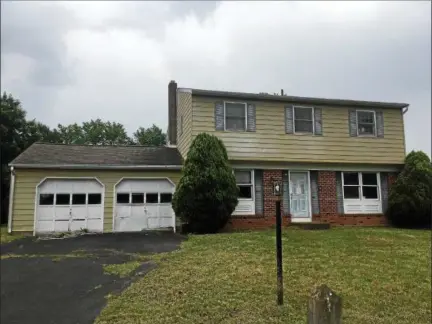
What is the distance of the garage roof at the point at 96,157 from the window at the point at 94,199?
112cm

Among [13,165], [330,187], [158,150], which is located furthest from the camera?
[158,150]

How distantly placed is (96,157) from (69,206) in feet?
7.88

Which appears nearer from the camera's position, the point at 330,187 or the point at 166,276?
the point at 166,276

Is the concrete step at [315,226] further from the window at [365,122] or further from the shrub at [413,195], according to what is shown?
the window at [365,122]

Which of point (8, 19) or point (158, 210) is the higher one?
point (8, 19)

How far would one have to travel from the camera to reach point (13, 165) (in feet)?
48.4

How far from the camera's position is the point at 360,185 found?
17031 mm

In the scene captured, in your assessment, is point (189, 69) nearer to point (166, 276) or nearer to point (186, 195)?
point (186, 195)

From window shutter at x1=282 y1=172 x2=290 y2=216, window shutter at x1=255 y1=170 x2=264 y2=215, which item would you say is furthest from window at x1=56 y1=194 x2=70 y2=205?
window shutter at x1=282 y1=172 x2=290 y2=216

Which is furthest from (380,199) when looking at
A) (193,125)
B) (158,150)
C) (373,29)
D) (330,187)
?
(158,150)

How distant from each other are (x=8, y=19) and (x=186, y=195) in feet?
25.8

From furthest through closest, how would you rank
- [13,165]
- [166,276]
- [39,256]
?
[13,165] < [39,256] < [166,276]

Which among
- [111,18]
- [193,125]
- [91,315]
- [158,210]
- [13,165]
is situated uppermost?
[111,18]

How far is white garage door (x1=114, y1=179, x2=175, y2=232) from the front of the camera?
1548 cm
